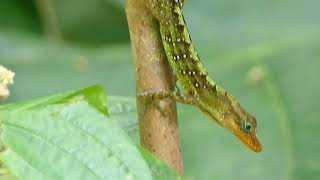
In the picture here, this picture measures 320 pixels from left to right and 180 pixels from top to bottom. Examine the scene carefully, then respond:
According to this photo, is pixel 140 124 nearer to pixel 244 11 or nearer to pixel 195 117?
pixel 195 117

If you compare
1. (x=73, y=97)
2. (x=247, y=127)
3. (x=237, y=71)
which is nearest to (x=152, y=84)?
(x=73, y=97)

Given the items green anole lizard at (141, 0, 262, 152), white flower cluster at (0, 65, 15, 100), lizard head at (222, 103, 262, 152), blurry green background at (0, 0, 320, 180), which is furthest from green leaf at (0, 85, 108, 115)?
blurry green background at (0, 0, 320, 180)

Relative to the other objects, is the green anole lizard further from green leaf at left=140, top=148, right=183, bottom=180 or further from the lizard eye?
green leaf at left=140, top=148, right=183, bottom=180

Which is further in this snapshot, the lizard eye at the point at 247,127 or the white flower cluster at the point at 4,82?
the lizard eye at the point at 247,127

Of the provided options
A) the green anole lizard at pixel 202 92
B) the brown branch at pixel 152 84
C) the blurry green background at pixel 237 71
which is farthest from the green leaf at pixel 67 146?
the blurry green background at pixel 237 71

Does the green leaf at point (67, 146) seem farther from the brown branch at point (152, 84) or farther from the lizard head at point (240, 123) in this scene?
the lizard head at point (240, 123)

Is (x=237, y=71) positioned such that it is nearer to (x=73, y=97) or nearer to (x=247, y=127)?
(x=247, y=127)
